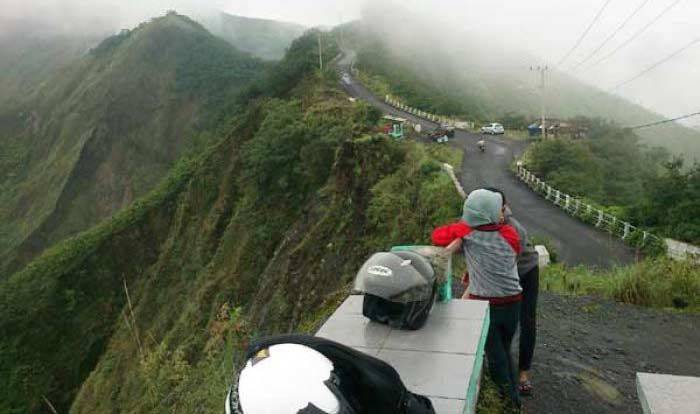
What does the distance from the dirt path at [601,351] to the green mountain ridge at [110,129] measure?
54.5m

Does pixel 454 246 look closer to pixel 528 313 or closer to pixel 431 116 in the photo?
pixel 528 313

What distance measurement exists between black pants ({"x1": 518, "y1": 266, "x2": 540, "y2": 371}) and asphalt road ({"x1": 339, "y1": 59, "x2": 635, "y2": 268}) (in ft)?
28.0

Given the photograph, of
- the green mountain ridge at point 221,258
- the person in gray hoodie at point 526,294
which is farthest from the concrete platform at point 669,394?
the green mountain ridge at point 221,258

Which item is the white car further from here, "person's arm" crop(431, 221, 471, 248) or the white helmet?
the white helmet

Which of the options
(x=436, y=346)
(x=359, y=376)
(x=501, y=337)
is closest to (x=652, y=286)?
(x=501, y=337)

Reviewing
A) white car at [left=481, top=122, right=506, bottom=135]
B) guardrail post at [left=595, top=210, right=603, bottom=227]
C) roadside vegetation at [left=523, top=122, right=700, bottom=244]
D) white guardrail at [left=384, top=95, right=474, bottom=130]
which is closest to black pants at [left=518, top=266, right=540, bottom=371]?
roadside vegetation at [left=523, top=122, right=700, bottom=244]

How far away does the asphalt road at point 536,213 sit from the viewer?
13.2 m

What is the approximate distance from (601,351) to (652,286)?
211cm

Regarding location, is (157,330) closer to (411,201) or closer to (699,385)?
(411,201)

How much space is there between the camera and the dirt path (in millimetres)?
4492

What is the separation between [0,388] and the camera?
99.5 ft

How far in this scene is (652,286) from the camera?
7066mm

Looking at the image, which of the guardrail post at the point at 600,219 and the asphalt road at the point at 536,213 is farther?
the guardrail post at the point at 600,219

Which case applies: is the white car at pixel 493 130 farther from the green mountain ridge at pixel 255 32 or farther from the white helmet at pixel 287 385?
the green mountain ridge at pixel 255 32
